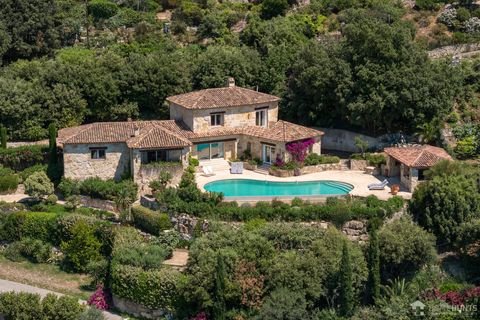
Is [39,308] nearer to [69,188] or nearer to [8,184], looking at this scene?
[69,188]

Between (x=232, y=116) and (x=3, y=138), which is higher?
(x=232, y=116)

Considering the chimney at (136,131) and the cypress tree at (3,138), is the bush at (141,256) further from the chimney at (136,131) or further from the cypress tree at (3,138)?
the cypress tree at (3,138)

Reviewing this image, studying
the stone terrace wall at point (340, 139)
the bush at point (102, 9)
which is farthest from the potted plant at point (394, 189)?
the bush at point (102, 9)

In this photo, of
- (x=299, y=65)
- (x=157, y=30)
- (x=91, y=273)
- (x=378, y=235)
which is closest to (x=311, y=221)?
(x=378, y=235)

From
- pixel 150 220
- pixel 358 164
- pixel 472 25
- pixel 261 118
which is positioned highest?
pixel 472 25

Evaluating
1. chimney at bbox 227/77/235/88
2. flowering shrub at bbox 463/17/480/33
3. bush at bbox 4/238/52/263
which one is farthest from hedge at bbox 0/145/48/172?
flowering shrub at bbox 463/17/480/33

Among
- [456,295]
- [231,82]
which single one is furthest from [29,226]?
[456,295]

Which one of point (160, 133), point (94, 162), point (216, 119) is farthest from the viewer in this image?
point (216, 119)
